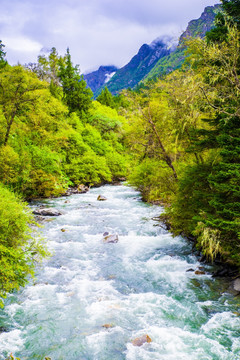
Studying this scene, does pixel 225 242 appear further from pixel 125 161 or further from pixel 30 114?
pixel 125 161

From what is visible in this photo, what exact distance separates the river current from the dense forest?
102 centimetres

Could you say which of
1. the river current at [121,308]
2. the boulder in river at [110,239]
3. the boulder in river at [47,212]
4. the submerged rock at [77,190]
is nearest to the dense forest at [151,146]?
the submerged rock at [77,190]

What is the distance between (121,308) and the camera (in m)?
6.81

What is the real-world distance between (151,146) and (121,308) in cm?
934

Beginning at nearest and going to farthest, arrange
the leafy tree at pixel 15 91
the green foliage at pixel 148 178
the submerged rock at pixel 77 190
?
the leafy tree at pixel 15 91, the green foliage at pixel 148 178, the submerged rock at pixel 77 190

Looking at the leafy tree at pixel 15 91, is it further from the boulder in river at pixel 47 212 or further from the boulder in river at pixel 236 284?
the boulder in river at pixel 236 284

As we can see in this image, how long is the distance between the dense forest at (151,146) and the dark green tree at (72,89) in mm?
157

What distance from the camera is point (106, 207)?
19391 millimetres

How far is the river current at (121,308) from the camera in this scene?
210 inches

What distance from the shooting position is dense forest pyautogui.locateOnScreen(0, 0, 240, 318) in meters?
7.01

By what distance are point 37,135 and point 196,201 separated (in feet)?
58.4

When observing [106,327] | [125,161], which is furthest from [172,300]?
[125,161]

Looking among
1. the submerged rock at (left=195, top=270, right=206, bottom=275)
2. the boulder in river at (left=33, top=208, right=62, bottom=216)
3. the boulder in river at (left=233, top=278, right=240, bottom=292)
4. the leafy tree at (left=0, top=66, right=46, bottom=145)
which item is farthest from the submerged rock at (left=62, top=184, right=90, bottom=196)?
the boulder in river at (left=233, top=278, right=240, bottom=292)

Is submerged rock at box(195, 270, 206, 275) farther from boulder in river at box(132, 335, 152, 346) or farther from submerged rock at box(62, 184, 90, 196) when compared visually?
submerged rock at box(62, 184, 90, 196)
